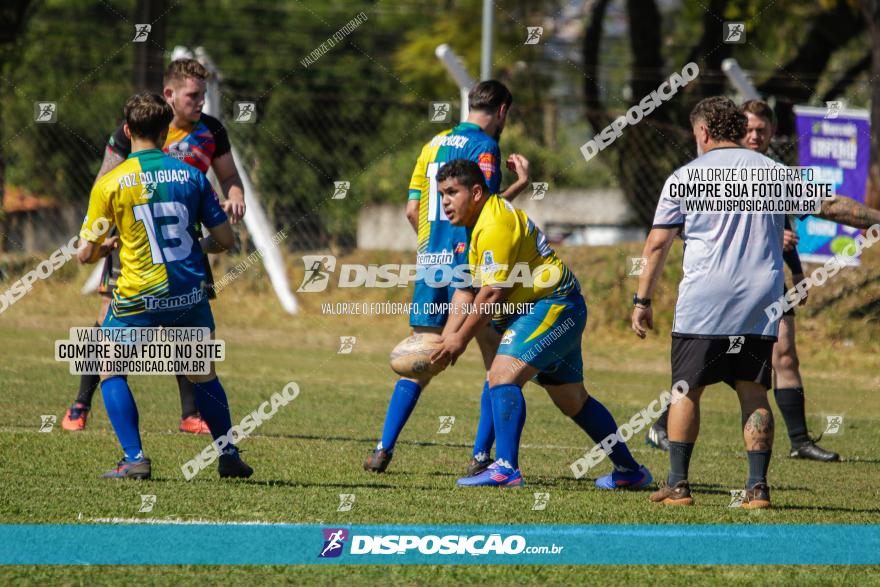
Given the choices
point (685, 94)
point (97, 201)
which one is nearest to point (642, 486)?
point (97, 201)

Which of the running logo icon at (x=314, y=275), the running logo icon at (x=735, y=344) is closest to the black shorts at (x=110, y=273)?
the running logo icon at (x=735, y=344)

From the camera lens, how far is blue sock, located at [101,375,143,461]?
691 centimetres

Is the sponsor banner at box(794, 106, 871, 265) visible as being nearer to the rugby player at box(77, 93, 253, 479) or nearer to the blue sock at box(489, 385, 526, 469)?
the blue sock at box(489, 385, 526, 469)

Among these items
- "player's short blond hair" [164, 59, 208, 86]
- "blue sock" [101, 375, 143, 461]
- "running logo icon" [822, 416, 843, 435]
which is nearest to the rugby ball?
"blue sock" [101, 375, 143, 461]

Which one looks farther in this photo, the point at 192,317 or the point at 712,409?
the point at 712,409

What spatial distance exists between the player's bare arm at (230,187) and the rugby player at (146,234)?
0.93m

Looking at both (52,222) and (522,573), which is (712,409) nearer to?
(522,573)

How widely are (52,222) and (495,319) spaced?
1911 cm

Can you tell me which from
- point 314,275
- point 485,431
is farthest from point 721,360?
point 314,275

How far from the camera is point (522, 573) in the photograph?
5.12 m

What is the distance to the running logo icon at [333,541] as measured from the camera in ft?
17.0

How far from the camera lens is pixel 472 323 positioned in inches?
279

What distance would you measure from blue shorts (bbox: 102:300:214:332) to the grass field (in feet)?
2.82

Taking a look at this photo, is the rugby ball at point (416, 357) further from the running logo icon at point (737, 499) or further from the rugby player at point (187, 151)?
the running logo icon at point (737, 499)
